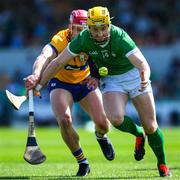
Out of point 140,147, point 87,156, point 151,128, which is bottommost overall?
point 87,156

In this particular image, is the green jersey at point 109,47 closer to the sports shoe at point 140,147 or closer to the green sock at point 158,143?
the green sock at point 158,143

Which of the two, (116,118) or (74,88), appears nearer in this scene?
(116,118)

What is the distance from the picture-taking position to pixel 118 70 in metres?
12.1

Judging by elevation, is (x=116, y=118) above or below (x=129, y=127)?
above

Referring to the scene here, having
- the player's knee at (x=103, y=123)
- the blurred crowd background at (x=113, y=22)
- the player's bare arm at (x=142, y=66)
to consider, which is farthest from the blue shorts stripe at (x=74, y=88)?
the blurred crowd background at (x=113, y=22)

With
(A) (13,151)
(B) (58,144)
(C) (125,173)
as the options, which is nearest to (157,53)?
(B) (58,144)

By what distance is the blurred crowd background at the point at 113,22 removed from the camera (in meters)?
30.0

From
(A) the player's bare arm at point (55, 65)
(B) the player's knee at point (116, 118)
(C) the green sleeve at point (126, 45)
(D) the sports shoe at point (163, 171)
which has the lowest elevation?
(D) the sports shoe at point (163, 171)

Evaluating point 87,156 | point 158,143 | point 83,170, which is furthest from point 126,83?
point 87,156

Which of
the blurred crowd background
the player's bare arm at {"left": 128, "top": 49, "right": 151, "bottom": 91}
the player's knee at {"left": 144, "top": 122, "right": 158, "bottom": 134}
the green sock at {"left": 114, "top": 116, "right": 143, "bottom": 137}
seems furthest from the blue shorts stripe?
the blurred crowd background

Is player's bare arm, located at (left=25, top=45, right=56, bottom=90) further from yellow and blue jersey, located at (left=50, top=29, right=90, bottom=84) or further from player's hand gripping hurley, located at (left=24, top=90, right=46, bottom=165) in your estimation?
yellow and blue jersey, located at (left=50, top=29, right=90, bottom=84)

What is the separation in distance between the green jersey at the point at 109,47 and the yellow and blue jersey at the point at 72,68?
3.27 ft

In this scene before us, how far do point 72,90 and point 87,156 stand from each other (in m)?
4.91

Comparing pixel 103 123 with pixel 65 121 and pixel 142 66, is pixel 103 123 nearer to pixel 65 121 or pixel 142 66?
pixel 65 121
